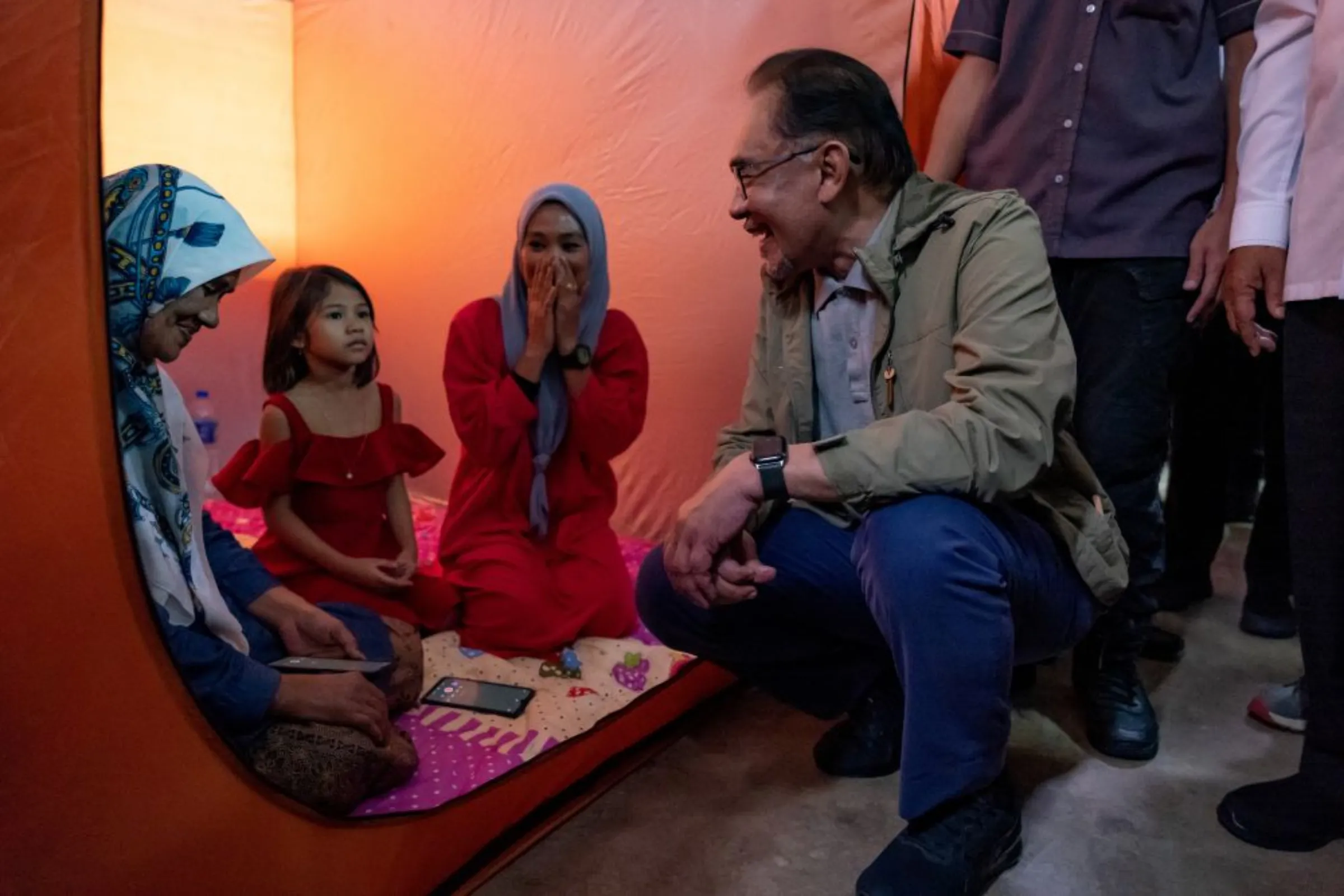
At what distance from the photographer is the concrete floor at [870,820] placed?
1086 mm

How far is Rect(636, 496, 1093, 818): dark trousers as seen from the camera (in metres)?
0.94

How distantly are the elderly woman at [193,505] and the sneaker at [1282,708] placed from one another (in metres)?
1.23

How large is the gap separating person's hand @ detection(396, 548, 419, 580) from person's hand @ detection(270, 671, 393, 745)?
0.41 metres

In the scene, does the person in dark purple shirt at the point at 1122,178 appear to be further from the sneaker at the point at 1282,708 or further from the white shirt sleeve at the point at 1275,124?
the sneaker at the point at 1282,708

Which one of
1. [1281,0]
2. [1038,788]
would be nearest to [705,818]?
[1038,788]

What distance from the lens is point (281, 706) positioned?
3.22ft

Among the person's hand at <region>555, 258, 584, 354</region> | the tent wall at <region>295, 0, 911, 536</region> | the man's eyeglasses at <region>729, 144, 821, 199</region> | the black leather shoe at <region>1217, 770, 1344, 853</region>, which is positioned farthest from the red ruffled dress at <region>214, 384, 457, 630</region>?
the black leather shoe at <region>1217, 770, 1344, 853</region>

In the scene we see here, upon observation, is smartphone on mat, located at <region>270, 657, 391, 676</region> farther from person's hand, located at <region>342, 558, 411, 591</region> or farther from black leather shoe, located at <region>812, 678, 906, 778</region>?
→ black leather shoe, located at <region>812, 678, 906, 778</region>

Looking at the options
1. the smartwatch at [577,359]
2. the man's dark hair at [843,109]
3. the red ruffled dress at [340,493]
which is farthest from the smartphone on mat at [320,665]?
the man's dark hair at [843,109]

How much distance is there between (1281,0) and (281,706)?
128cm

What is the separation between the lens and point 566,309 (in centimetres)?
Answer: 158

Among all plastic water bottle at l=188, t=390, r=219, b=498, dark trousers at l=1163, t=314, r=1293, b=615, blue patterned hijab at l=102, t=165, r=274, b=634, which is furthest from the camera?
plastic water bottle at l=188, t=390, r=219, b=498

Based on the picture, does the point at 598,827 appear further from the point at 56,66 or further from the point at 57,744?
the point at 56,66

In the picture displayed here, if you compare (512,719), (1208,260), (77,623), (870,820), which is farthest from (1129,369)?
(77,623)
